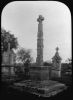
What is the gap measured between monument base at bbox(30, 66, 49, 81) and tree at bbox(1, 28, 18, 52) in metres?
0.34

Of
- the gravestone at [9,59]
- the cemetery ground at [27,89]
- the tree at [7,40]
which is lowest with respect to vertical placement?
the cemetery ground at [27,89]

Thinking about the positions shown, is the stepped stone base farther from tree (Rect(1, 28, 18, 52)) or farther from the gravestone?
tree (Rect(1, 28, 18, 52))

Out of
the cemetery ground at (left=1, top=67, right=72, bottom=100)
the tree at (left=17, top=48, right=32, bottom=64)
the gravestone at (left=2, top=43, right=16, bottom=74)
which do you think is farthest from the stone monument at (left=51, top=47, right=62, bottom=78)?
the gravestone at (left=2, top=43, right=16, bottom=74)

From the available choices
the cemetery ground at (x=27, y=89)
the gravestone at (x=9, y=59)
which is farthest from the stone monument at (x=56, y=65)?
the gravestone at (x=9, y=59)

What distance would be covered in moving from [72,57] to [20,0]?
780 millimetres

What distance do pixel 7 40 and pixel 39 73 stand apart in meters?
0.55

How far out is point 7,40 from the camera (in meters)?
1.85

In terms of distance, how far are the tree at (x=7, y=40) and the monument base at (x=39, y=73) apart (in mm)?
344

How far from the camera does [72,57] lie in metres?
1.57

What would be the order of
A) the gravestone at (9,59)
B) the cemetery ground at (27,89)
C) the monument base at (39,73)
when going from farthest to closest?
the monument base at (39,73) < the gravestone at (9,59) < the cemetery ground at (27,89)

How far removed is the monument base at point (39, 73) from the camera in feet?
6.36

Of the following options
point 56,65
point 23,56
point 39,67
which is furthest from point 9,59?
point 56,65

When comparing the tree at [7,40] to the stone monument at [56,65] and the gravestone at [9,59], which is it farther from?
the stone monument at [56,65]

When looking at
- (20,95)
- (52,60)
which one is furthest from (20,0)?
(20,95)
